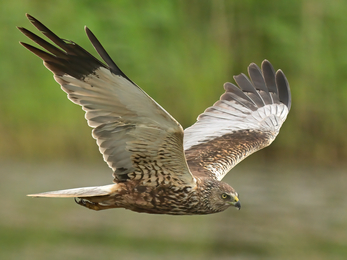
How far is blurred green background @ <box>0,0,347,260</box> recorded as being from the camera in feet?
54.7

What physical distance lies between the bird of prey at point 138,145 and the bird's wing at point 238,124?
0.01 m

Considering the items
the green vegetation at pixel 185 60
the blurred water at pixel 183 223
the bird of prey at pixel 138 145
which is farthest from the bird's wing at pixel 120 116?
the green vegetation at pixel 185 60

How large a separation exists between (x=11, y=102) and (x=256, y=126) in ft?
41.2

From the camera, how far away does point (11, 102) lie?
20250 millimetres

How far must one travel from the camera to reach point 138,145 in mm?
6445

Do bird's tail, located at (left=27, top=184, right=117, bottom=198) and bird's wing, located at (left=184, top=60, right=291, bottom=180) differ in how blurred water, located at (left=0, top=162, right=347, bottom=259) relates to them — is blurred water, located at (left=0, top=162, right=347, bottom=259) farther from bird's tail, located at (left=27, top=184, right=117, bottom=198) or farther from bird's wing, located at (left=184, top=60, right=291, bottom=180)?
bird's tail, located at (left=27, top=184, right=117, bottom=198)

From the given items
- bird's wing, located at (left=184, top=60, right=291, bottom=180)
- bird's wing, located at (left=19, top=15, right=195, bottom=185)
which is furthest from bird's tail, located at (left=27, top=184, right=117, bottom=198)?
bird's wing, located at (left=184, top=60, right=291, bottom=180)

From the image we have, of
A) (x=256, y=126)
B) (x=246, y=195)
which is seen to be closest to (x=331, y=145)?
(x=246, y=195)

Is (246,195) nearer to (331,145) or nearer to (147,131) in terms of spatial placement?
(331,145)

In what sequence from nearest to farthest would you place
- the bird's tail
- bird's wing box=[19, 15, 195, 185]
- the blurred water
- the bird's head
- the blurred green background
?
bird's wing box=[19, 15, 195, 185], the bird's tail, the bird's head, the blurred water, the blurred green background

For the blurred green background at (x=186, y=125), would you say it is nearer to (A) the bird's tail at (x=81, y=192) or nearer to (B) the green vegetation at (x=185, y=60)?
(B) the green vegetation at (x=185, y=60)

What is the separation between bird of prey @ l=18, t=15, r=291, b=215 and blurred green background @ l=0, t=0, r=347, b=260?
317 inches

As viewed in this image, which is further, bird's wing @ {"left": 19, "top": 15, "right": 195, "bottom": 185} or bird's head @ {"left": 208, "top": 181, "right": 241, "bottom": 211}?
bird's head @ {"left": 208, "top": 181, "right": 241, "bottom": 211}

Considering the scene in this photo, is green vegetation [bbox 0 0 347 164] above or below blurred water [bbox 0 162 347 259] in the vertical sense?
above
